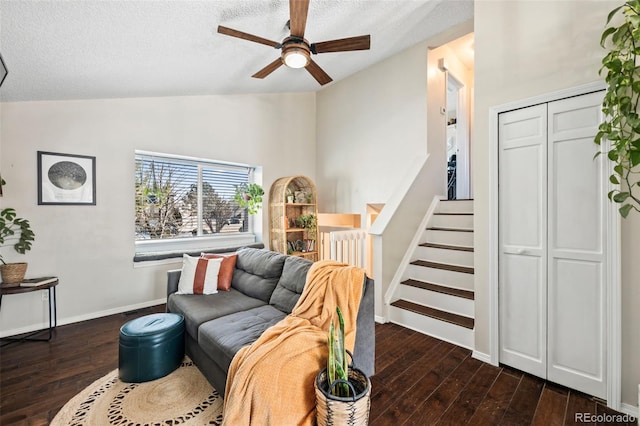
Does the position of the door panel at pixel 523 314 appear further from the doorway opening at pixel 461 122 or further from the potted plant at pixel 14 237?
the potted plant at pixel 14 237

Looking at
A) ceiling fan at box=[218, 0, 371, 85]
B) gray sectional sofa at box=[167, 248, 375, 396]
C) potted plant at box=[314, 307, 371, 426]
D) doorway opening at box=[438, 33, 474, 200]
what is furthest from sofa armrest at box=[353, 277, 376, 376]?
doorway opening at box=[438, 33, 474, 200]

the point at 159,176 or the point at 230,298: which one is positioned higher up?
the point at 159,176

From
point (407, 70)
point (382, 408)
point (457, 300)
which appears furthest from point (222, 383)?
point (407, 70)

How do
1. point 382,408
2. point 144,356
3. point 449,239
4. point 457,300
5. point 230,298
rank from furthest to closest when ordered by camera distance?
point 449,239
point 457,300
point 230,298
point 144,356
point 382,408

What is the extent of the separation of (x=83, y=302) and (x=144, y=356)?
6.01ft

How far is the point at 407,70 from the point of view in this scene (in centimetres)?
402

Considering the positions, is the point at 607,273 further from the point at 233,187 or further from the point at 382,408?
the point at 233,187

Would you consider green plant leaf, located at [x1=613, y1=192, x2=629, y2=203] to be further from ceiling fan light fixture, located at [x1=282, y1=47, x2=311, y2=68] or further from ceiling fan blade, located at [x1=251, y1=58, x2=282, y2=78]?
ceiling fan blade, located at [x1=251, y1=58, x2=282, y2=78]

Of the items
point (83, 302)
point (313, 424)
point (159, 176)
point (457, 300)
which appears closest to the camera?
point (313, 424)

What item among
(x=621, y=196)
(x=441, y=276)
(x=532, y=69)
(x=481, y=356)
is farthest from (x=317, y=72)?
(x=481, y=356)

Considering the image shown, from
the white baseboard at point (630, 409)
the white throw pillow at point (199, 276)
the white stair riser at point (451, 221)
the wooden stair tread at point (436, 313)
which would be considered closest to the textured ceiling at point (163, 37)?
the white throw pillow at point (199, 276)

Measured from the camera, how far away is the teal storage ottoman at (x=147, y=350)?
1970mm

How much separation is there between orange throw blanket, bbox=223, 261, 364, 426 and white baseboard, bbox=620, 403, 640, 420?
5.62 ft

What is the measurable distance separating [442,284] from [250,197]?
298 centimetres
